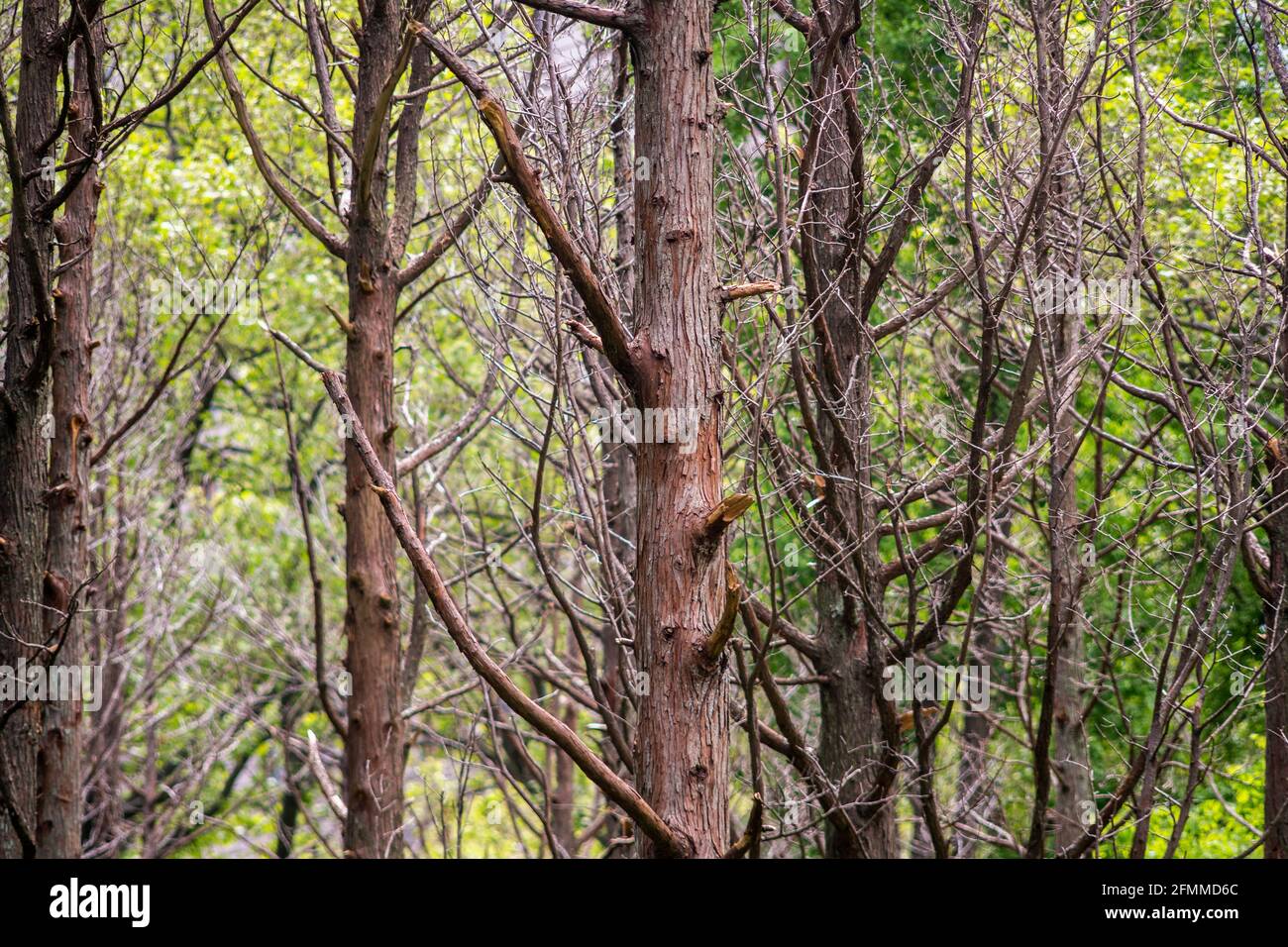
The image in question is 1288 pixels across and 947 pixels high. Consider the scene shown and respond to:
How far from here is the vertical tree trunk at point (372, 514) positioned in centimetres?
593

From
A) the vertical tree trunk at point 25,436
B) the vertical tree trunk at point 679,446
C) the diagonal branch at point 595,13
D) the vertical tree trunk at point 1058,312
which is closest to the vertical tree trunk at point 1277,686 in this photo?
the vertical tree trunk at point 1058,312

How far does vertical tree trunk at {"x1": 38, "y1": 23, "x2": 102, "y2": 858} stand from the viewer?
224 inches

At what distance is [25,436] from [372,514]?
1533mm

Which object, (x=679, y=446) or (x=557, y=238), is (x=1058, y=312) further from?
(x=557, y=238)

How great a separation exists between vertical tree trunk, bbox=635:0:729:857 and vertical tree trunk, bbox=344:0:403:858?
2537mm

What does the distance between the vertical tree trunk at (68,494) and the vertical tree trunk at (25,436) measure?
0.33m

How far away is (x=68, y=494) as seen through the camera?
5562mm

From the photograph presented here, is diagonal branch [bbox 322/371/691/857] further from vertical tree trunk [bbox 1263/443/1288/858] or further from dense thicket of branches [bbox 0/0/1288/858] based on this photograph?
vertical tree trunk [bbox 1263/443/1288/858]

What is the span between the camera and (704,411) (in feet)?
12.0

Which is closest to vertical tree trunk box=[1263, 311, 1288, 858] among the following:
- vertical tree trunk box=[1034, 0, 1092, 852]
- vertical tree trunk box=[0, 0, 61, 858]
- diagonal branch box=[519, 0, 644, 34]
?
vertical tree trunk box=[1034, 0, 1092, 852]

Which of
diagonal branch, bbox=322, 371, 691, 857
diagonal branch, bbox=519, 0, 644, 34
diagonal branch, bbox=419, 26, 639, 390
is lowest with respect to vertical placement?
diagonal branch, bbox=322, 371, 691, 857
